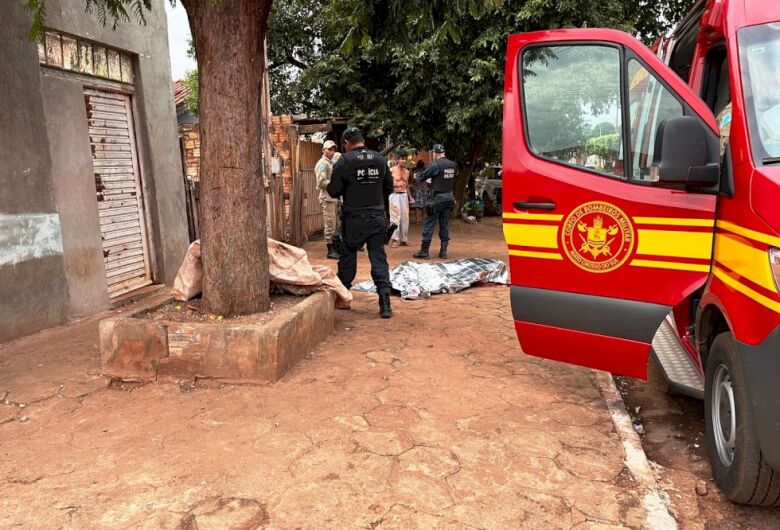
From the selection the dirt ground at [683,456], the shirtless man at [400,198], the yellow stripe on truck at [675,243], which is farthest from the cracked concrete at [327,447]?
the shirtless man at [400,198]

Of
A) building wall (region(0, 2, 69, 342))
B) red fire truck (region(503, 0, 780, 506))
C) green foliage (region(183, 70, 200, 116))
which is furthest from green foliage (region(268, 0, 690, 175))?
red fire truck (region(503, 0, 780, 506))

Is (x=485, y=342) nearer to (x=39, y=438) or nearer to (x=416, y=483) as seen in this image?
(x=416, y=483)

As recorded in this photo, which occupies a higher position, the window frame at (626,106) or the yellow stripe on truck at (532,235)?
the window frame at (626,106)

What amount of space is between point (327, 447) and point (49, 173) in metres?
4.21

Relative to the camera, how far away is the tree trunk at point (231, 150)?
406 centimetres

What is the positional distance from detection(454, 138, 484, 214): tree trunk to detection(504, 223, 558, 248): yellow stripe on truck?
1099 cm

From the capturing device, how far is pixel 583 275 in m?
3.20

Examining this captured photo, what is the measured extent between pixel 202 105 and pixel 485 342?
299cm

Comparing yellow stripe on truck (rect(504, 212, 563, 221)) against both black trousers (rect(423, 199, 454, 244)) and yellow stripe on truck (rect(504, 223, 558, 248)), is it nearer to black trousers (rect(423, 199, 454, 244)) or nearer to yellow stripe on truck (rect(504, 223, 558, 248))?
yellow stripe on truck (rect(504, 223, 558, 248))

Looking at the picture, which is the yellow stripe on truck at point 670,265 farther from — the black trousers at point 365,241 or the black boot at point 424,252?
the black boot at point 424,252

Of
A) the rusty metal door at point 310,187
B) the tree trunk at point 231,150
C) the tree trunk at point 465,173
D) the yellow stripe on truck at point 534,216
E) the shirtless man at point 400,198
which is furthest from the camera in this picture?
the tree trunk at point 465,173

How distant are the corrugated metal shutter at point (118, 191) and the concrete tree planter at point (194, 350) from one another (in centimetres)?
276

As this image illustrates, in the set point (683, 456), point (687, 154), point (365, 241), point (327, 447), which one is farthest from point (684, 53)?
point (327, 447)

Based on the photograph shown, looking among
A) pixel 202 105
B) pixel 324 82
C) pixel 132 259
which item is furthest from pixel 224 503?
pixel 324 82
